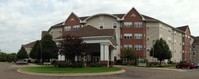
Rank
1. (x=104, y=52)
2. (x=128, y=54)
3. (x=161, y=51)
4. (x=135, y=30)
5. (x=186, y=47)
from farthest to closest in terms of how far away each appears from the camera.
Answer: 1. (x=186, y=47)
2. (x=135, y=30)
3. (x=128, y=54)
4. (x=161, y=51)
5. (x=104, y=52)

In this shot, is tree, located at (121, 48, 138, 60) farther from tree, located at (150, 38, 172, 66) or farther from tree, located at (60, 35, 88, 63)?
tree, located at (60, 35, 88, 63)

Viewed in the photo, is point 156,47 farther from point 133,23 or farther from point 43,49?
point 43,49

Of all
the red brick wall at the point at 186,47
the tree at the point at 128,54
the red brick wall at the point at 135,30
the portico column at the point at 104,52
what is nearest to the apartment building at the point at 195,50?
the red brick wall at the point at 186,47

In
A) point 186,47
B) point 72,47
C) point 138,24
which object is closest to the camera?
point 72,47

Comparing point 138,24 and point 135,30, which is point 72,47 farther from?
point 138,24

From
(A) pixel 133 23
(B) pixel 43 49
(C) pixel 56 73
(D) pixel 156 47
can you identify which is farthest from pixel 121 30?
(C) pixel 56 73

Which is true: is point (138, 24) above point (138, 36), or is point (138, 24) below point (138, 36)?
above

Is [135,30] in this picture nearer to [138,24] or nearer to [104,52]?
[138,24]

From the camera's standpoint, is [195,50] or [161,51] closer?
[161,51]

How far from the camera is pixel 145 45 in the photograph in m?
82.2

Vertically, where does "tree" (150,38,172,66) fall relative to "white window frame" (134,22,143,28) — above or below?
below

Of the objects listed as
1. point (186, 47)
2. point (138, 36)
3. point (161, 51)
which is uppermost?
point (138, 36)

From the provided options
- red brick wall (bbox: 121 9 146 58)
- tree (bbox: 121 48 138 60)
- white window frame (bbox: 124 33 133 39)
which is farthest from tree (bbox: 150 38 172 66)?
white window frame (bbox: 124 33 133 39)

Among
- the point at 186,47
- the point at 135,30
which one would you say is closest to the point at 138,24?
the point at 135,30
